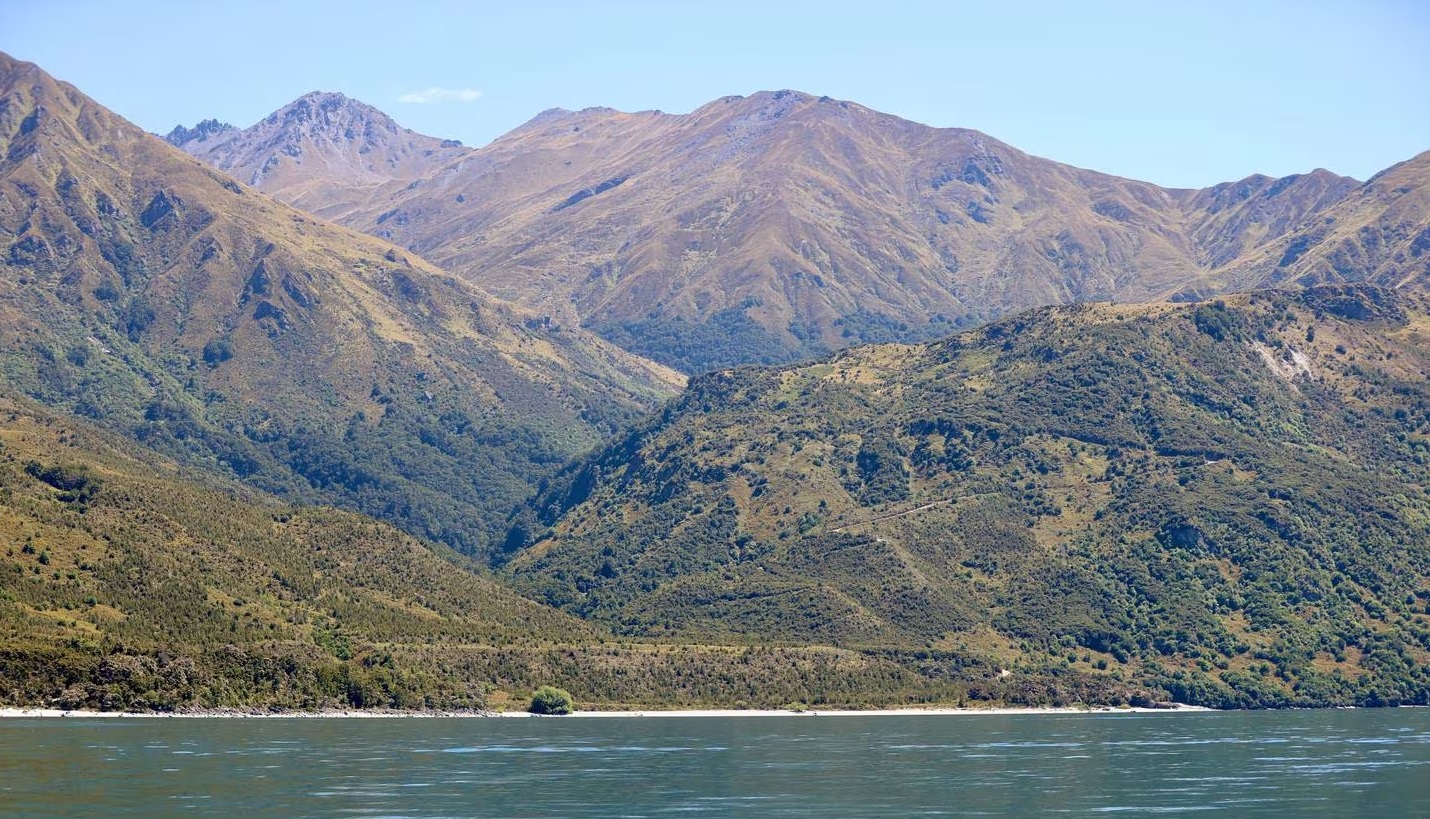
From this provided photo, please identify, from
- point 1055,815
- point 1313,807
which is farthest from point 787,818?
point 1313,807

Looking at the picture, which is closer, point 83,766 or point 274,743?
point 83,766

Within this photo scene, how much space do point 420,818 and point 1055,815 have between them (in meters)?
46.5

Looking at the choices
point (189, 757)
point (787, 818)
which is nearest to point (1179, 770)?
point (787, 818)

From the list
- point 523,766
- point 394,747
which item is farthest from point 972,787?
point 394,747

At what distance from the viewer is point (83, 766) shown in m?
157

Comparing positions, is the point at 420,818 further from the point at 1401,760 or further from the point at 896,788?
the point at 1401,760

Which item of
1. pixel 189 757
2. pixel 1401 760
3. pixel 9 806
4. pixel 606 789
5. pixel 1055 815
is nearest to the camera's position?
pixel 9 806

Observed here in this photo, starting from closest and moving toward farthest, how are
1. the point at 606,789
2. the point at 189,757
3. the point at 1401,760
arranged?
the point at 606,789 → the point at 189,757 → the point at 1401,760

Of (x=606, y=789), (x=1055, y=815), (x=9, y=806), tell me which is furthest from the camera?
(x=606, y=789)

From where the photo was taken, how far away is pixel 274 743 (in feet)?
628

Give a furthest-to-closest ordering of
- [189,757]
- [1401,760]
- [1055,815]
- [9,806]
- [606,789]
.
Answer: [1401,760] → [189,757] → [606,789] → [1055,815] → [9,806]

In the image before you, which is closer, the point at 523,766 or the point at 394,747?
the point at 523,766

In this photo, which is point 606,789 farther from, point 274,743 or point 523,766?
point 274,743

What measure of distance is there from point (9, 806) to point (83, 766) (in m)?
27.4
